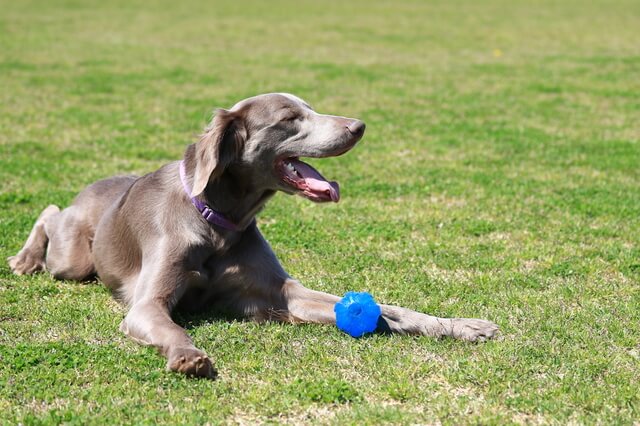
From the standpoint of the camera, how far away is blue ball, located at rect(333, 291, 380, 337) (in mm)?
5031

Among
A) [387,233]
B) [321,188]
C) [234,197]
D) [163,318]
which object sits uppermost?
[321,188]

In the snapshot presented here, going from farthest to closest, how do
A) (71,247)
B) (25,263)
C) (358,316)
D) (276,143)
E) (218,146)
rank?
1. (25,263)
2. (71,247)
3. (276,143)
4. (218,146)
5. (358,316)

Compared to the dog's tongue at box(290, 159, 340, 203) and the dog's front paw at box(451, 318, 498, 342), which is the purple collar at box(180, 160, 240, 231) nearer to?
the dog's tongue at box(290, 159, 340, 203)

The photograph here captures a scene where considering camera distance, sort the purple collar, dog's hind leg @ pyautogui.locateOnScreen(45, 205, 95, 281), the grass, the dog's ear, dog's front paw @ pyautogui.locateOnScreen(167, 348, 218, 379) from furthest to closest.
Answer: dog's hind leg @ pyautogui.locateOnScreen(45, 205, 95, 281) < the purple collar < the dog's ear < dog's front paw @ pyautogui.locateOnScreen(167, 348, 218, 379) < the grass

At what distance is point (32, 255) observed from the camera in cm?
650

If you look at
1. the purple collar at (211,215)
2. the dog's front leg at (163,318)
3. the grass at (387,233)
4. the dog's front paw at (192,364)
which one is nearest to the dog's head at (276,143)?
the purple collar at (211,215)

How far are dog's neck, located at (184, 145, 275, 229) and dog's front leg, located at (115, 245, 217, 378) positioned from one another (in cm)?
41

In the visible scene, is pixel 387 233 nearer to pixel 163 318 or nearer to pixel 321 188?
pixel 321 188

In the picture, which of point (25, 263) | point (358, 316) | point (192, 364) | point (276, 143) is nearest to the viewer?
point (192, 364)

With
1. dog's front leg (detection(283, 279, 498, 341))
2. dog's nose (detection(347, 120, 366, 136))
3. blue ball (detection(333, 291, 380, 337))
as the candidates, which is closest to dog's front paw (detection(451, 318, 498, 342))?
dog's front leg (detection(283, 279, 498, 341))

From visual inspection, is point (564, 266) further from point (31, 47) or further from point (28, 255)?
point (31, 47)

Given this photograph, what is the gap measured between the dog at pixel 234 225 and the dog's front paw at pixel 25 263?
1.07 meters

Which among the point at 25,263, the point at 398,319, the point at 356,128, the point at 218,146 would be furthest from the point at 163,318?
the point at 25,263

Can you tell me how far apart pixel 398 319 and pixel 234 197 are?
123 cm
